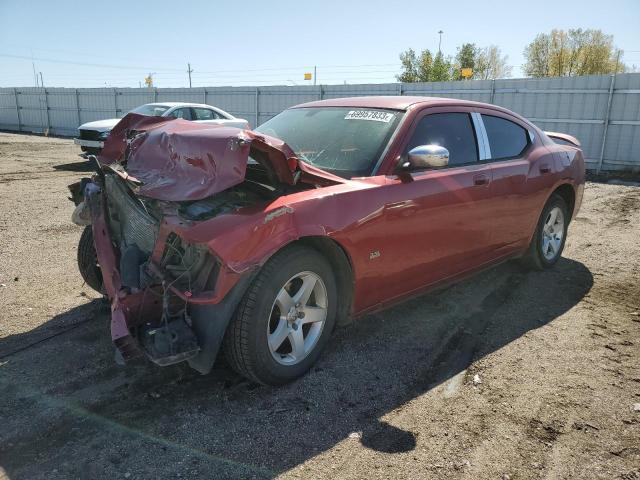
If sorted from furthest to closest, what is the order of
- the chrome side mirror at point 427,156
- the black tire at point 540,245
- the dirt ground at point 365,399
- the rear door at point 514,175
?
the black tire at point 540,245 < the rear door at point 514,175 < the chrome side mirror at point 427,156 < the dirt ground at point 365,399

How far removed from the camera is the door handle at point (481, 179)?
13.8ft

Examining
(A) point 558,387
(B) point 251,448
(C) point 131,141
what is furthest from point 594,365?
(C) point 131,141

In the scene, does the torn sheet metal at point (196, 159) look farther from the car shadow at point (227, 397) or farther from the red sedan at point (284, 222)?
the car shadow at point (227, 397)

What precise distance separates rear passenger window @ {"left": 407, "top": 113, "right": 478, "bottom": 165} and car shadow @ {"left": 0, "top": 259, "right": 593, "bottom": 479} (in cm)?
136

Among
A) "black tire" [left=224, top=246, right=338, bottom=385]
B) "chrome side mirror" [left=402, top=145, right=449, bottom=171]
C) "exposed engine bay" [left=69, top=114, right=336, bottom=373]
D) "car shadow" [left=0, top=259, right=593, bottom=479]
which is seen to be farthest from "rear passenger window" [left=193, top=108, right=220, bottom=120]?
"black tire" [left=224, top=246, right=338, bottom=385]

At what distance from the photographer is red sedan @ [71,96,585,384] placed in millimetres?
2791

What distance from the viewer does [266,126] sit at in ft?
14.9

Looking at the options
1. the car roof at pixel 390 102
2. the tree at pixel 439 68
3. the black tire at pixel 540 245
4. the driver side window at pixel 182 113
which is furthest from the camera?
the tree at pixel 439 68

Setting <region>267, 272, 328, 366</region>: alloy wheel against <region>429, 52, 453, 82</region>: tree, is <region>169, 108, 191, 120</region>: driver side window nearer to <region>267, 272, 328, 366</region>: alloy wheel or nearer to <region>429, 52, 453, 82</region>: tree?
<region>267, 272, 328, 366</region>: alloy wheel

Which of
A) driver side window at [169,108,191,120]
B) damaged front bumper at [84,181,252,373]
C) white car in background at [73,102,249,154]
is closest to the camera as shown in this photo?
damaged front bumper at [84,181,252,373]

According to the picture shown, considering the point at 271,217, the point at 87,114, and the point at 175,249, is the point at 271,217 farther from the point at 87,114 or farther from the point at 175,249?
the point at 87,114

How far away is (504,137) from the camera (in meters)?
4.82

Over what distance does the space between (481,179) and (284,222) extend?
2.12 m

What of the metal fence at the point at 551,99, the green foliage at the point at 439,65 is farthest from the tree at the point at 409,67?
the metal fence at the point at 551,99
